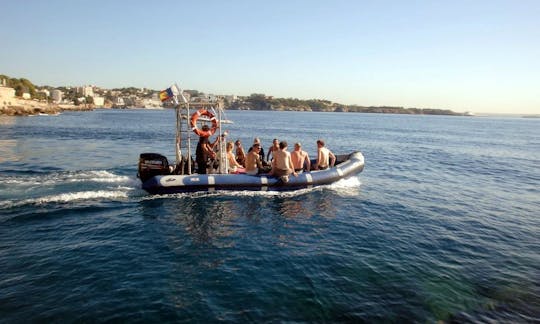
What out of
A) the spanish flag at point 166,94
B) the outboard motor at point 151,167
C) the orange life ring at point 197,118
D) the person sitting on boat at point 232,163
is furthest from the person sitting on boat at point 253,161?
the spanish flag at point 166,94

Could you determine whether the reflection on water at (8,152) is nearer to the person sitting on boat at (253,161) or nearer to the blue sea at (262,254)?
the blue sea at (262,254)

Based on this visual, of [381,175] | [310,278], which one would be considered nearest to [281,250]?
[310,278]

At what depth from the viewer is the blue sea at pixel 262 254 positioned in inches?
243

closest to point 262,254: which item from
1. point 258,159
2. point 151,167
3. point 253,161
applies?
point 253,161

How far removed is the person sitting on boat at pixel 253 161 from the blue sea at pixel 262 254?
112 centimetres

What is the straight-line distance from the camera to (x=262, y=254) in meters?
8.27

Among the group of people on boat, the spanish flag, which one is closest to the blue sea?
the group of people on boat

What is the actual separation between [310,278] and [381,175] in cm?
1254

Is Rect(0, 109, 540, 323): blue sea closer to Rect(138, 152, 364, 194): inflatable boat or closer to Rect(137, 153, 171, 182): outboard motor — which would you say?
Rect(138, 152, 364, 194): inflatable boat

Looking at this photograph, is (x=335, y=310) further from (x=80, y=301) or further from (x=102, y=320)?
(x=80, y=301)

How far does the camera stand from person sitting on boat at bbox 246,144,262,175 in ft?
44.5

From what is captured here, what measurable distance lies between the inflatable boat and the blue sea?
314 millimetres

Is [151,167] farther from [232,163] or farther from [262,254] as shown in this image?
[262,254]

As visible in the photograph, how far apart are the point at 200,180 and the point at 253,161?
2217 millimetres
